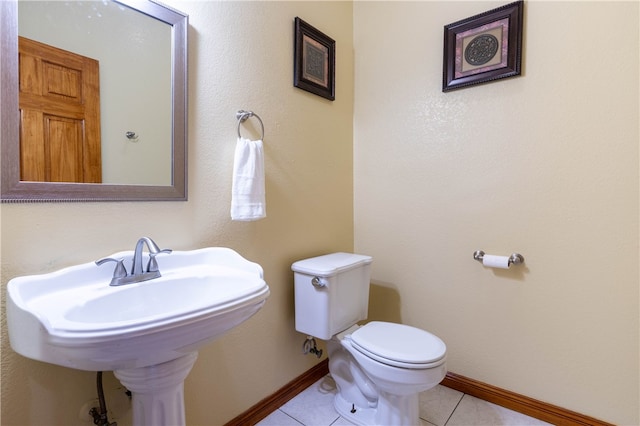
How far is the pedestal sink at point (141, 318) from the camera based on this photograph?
600 millimetres

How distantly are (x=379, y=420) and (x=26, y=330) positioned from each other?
4.30 feet

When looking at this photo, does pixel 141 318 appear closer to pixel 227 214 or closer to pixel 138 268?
pixel 138 268

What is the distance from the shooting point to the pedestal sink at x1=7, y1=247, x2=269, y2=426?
600 millimetres

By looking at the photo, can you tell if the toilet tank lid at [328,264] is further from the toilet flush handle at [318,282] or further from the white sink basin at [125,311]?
the white sink basin at [125,311]

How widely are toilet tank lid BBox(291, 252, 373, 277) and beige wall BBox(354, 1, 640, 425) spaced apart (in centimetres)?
35

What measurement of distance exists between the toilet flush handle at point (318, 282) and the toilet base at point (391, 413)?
53 centimetres

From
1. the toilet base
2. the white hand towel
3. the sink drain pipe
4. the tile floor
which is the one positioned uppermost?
the white hand towel

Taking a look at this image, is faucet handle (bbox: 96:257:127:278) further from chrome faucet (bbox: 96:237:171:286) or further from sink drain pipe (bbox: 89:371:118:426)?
sink drain pipe (bbox: 89:371:118:426)

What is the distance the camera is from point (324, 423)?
55.8 inches

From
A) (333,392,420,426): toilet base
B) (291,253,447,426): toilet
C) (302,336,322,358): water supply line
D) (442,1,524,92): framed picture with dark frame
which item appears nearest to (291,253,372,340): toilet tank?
(291,253,447,426): toilet

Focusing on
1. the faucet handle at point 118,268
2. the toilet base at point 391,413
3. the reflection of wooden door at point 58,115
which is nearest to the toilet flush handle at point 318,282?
the toilet base at point 391,413

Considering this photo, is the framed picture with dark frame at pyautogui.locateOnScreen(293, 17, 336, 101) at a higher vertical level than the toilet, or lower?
higher

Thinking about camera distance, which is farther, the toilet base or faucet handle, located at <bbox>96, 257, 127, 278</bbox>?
the toilet base

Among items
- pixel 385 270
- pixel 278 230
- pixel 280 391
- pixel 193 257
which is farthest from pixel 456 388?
pixel 193 257
